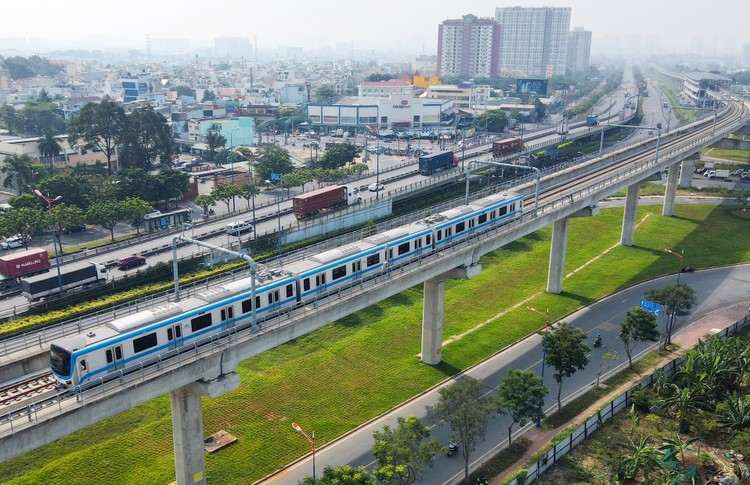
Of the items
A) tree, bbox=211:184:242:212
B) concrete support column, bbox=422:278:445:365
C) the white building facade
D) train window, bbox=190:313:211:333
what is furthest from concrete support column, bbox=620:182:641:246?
the white building facade

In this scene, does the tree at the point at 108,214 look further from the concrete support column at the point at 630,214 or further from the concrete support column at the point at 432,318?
the concrete support column at the point at 630,214

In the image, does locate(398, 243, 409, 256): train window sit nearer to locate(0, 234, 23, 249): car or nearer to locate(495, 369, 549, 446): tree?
locate(495, 369, 549, 446): tree

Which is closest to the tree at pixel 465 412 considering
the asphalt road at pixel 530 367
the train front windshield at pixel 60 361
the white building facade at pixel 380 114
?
the asphalt road at pixel 530 367

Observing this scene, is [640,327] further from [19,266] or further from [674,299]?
[19,266]

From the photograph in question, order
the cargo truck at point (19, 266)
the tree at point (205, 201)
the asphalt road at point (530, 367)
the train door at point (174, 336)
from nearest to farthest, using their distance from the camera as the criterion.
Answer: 1. the train door at point (174, 336)
2. the asphalt road at point (530, 367)
3. the cargo truck at point (19, 266)
4. the tree at point (205, 201)

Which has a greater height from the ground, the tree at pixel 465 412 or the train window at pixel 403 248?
the train window at pixel 403 248

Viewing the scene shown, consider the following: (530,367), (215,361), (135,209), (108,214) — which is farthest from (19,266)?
(530,367)
